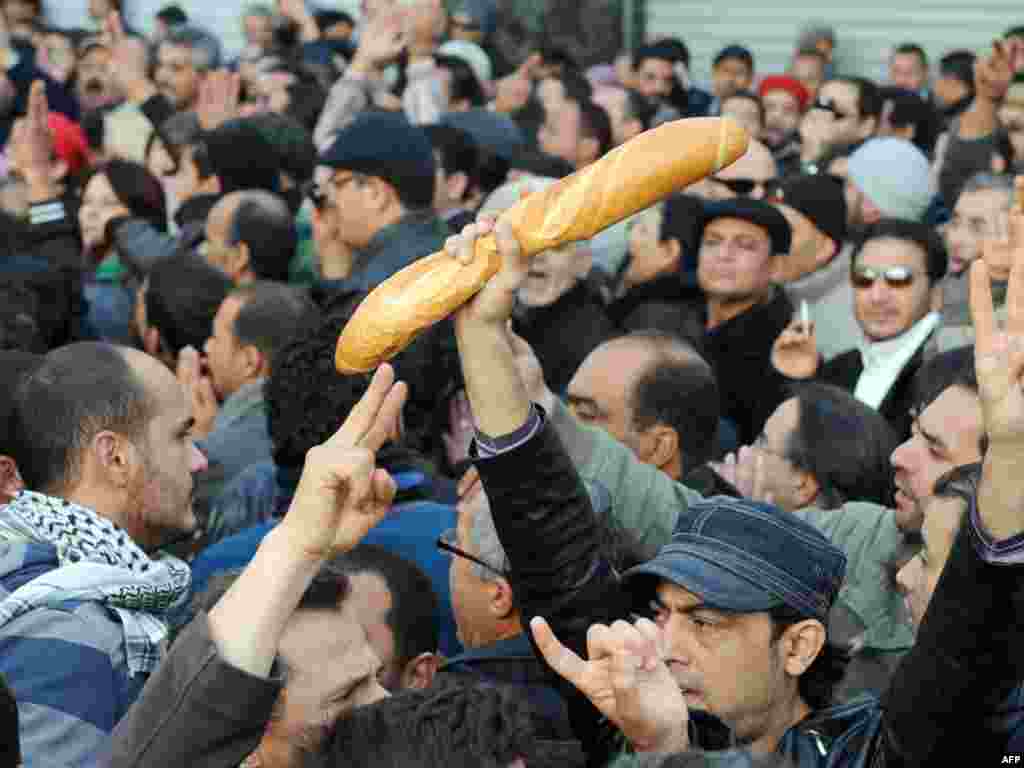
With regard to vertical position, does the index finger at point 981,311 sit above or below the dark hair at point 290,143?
above

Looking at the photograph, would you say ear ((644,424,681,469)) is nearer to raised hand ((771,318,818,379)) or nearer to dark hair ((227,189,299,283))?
raised hand ((771,318,818,379))

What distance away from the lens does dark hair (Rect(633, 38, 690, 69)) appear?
11867 mm

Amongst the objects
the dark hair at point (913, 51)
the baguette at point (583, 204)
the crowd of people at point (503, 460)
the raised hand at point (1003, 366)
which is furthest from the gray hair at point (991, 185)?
the dark hair at point (913, 51)

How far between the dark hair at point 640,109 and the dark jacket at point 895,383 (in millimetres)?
4174

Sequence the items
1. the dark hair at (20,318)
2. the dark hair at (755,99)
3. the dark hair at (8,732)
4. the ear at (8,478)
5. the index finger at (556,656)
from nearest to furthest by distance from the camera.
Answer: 1. the dark hair at (8,732)
2. the index finger at (556,656)
3. the ear at (8,478)
4. the dark hair at (20,318)
5. the dark hair at (755,99)

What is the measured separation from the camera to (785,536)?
282cm

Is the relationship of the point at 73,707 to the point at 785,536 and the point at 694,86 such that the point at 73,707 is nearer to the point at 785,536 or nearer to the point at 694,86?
the point at 785,536

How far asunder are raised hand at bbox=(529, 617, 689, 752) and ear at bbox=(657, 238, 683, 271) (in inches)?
197

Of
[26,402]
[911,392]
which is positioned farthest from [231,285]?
[26,402]

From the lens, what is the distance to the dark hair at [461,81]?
1010cm

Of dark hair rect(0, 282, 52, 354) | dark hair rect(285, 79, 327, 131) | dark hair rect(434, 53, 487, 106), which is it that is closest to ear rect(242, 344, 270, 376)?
dark hair rect(0, 282, 52, 354)

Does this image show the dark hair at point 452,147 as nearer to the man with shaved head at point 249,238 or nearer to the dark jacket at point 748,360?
the man with shaved head at point 249,238

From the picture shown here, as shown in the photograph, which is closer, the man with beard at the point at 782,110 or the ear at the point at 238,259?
the ear at the point at 238,259

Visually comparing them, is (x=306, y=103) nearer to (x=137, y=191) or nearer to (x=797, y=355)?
(x=137, y=191)
